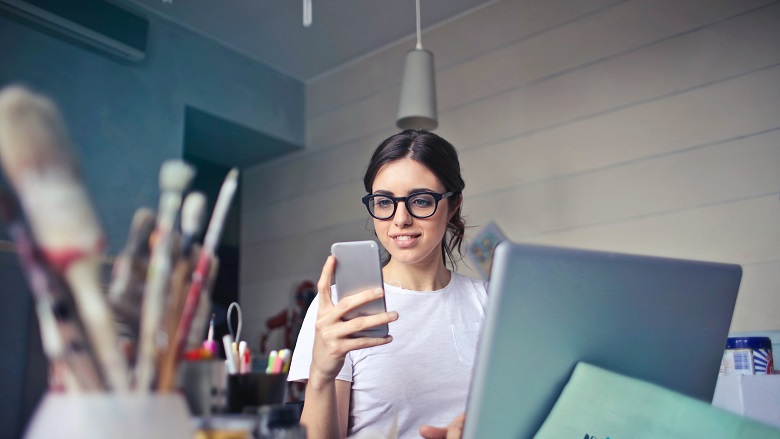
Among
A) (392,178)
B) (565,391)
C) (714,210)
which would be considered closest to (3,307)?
(565,391)

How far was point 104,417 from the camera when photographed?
1.38ft

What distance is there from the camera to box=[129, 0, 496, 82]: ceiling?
10.7ft

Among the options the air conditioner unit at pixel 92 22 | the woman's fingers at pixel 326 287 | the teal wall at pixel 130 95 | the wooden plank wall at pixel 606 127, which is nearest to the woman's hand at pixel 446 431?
the woman's fingers at pixel 326 287

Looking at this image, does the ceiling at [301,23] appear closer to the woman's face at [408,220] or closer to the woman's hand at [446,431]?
the woman's face at [408,220]

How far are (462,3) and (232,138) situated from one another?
1616 millimetres

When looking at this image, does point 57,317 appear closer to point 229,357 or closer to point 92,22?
point 229,357

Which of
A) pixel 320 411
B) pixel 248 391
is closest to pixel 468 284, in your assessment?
pixel 320 411

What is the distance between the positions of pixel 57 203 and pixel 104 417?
149 millimetres

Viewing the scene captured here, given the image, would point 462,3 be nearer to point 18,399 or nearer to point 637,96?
point 637,96

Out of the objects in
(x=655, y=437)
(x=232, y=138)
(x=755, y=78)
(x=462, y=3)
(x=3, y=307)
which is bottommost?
(x=655, y=437)

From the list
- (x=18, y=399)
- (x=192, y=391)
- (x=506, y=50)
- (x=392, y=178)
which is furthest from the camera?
(x=506, y=50)

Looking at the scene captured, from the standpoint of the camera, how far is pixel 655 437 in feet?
2.16

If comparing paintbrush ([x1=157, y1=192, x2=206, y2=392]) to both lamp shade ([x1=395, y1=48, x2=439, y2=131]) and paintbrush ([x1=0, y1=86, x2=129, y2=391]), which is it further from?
lamp shade ([x1=395, y1=48, x2=439, y2=131])

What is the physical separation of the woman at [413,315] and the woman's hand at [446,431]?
0.45m
